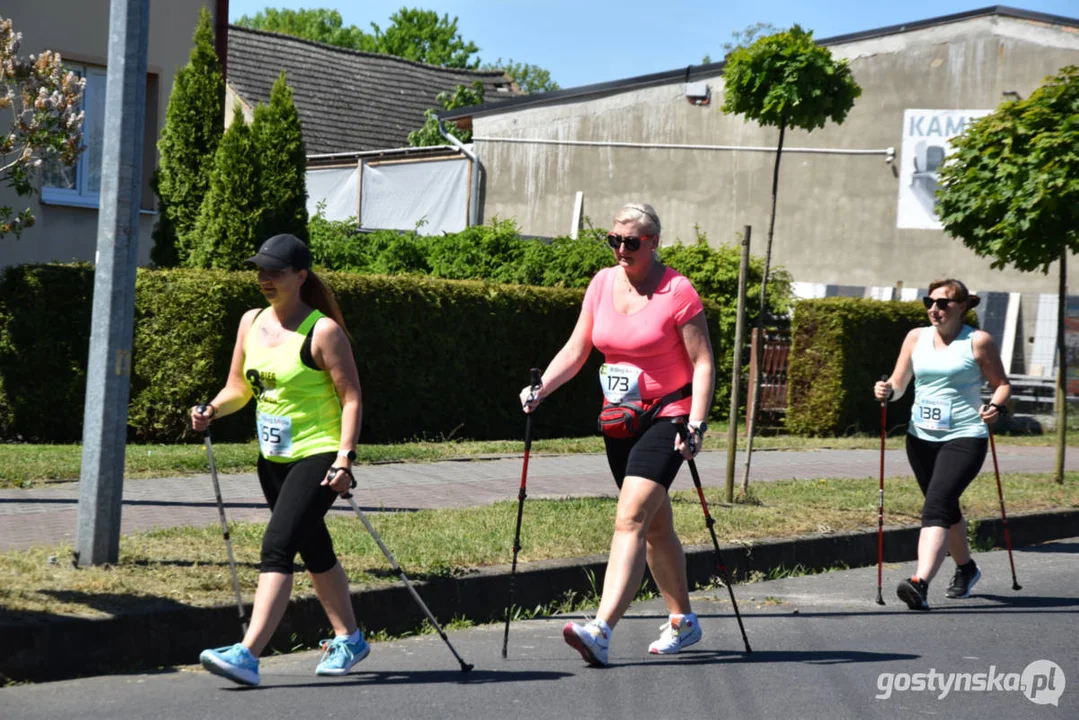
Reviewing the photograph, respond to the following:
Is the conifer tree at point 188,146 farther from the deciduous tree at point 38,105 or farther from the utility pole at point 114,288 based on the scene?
the utility pole at point 114,288

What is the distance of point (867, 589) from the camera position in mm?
8602

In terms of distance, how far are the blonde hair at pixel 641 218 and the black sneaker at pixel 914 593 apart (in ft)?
9.34

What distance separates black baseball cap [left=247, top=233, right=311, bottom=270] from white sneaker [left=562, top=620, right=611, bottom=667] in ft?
6.34

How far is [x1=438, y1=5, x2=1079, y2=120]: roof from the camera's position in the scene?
82.3ft

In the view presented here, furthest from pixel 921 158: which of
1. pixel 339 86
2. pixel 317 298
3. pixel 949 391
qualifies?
pixel 317 298

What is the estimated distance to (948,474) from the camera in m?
7.99

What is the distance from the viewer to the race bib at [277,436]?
570 centimetres

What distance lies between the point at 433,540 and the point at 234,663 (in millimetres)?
2655

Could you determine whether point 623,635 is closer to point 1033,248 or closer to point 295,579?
point 295,579

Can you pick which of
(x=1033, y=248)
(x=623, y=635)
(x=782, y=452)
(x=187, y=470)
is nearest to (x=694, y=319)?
(x=623, y=635)

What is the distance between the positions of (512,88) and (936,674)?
42.4 m

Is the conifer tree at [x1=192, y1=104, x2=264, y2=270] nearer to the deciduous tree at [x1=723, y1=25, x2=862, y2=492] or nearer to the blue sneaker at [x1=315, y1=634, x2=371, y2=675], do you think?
the deciduous tree at [x1=723, y1=25, x2=862, y2=492]

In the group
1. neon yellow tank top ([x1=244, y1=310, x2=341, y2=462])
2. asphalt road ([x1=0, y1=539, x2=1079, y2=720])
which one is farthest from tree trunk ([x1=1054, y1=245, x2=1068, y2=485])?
neon yellow tank top ([x1=244, y1=310, x2=341, y2=462])

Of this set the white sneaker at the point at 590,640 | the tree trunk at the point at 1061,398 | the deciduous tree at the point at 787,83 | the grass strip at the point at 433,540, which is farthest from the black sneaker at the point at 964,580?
the tree trunk at the point at 1061,398
